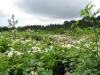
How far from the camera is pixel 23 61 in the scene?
8.70 m

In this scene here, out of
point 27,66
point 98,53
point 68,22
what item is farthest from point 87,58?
point 68,22

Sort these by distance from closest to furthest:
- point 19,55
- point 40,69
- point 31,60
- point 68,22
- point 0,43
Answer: point 40,69, point 31,60, point 19,55, point 0,43, point 68,22

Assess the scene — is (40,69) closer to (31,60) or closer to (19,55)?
(31,60)

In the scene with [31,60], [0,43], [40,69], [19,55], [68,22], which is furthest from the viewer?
[68,22]

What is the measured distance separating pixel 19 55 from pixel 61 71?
1430 millimetres

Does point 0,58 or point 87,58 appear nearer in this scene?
point 87,58

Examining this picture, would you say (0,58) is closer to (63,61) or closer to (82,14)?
(63,61)

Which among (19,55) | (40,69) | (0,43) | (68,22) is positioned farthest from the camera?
(68,22)

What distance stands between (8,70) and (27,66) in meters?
0.40

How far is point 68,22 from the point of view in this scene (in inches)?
1422

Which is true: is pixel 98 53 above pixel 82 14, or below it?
below

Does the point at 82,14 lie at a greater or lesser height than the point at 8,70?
greater

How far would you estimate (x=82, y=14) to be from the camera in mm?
7984

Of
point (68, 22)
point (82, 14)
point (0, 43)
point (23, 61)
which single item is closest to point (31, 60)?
point (23, 61)
